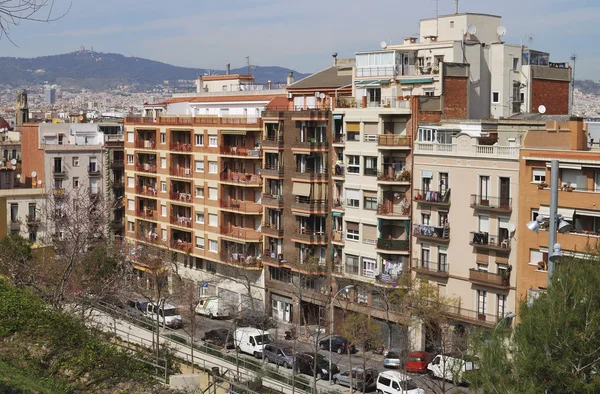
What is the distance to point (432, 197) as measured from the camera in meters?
51.6

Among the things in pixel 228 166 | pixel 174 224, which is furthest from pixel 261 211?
pixel 174 224

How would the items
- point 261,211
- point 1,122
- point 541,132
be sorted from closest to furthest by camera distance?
point 541,132 → point 261,211 → point 1,122

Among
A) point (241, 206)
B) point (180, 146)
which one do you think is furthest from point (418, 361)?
point (180, 146)

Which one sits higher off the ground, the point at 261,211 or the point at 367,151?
the point at 367,151

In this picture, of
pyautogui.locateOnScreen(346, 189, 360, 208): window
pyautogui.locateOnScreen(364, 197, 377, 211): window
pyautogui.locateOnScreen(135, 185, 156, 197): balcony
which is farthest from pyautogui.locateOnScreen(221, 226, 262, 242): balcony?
pyautogui.locateOnScreen(364, 197, 377, 211): window

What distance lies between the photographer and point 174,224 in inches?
2795

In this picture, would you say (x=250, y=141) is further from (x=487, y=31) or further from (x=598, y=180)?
(x=598, y=180)

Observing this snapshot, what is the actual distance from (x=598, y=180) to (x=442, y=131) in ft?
33.9

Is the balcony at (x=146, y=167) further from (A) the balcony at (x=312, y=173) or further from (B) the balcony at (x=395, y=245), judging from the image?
(B) the balcony at (x=395, y=245)

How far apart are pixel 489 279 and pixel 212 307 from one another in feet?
73.6

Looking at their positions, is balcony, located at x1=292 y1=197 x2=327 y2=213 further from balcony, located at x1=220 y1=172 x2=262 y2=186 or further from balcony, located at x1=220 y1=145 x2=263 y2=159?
balcony, located at x1=220 y1=145 x2=263 y2=159

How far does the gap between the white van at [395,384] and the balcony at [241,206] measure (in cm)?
2131

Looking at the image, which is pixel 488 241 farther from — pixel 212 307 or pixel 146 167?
pixel 146 167

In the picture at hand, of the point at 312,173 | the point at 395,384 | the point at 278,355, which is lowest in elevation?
the point at 278,355
